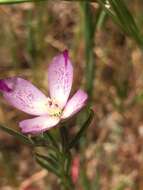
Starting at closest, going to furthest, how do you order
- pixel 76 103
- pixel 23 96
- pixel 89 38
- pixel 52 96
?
pixel 76 103 < pixel 23 96 < pixel 52 96 < pixel 89 38

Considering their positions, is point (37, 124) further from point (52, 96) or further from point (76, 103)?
point (52, 96)

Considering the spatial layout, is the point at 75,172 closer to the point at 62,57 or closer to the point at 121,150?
the point at 121,150

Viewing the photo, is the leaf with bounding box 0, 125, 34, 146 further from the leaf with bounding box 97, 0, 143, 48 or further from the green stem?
the green stem

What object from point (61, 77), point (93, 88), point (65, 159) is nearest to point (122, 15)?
point (61, 77)

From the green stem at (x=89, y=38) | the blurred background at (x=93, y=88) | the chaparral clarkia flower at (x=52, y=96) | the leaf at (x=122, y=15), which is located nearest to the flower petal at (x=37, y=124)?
the chaparral clarkia flower at (x=52, y=96)

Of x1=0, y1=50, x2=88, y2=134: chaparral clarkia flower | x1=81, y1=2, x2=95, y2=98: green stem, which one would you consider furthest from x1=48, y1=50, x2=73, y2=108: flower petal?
x1=81, y1=2, x2=95, y2=98: green stem

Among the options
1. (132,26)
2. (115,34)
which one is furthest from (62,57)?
(115,34)

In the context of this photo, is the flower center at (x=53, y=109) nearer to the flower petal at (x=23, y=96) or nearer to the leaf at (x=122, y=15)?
the flower petal at (x=23, y=96)
